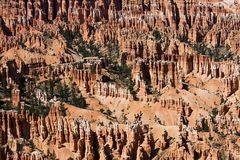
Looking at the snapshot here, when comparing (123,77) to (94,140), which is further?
(123,77)

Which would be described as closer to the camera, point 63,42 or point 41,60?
point 41,60

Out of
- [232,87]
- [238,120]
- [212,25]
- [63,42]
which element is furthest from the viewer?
[212,25]

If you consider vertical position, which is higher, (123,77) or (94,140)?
(123,77)

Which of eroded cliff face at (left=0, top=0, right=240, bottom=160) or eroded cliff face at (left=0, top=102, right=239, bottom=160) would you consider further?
eroded cliff face at (left=0, top=0, right=240, bottom=160)

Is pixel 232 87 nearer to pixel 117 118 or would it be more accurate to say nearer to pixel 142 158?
pixel 117 118

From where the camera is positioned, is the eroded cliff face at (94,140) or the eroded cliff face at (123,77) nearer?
the eroded cliff face at (94,140)

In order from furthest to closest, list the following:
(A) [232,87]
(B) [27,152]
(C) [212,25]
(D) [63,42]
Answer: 1. (C) [212,25]
2. (D) [63,42]
3. (A) [232,87]
4. (B) [27,152]

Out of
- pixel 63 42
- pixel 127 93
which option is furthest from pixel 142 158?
pixel 63 42

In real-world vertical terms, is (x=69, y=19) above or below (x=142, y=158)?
above
